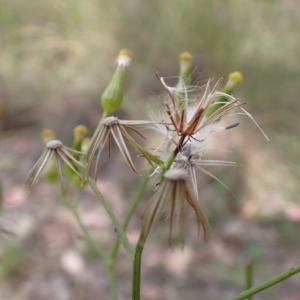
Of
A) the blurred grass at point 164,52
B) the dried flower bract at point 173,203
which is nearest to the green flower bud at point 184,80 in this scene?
the dried flower bract at point 173,203

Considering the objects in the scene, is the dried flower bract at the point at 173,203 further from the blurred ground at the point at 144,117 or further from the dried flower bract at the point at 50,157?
the blurred ground at the point at 144,117

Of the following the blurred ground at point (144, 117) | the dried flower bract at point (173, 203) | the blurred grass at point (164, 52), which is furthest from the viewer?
the blurred grass at point (164, 52)

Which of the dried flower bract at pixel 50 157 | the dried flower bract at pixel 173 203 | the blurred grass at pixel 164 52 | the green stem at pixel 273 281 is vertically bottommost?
the green stem at pixel 273 281

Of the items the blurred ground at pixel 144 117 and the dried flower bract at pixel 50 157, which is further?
the blurred ground at pixel 144 117

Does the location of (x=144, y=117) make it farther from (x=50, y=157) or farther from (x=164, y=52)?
(x=50, y=157)

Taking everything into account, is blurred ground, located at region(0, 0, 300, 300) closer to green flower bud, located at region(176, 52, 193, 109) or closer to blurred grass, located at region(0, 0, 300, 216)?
blurred grass, located at region(0, 0, 300, 216)

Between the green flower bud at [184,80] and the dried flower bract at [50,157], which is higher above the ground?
the green flower bud at [184,80]

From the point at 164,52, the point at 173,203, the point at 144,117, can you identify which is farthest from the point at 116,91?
the point at 164,52

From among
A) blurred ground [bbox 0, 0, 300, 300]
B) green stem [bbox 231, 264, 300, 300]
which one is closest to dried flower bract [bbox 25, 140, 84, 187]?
green stem [bbox 231, 264, 300, 300]
